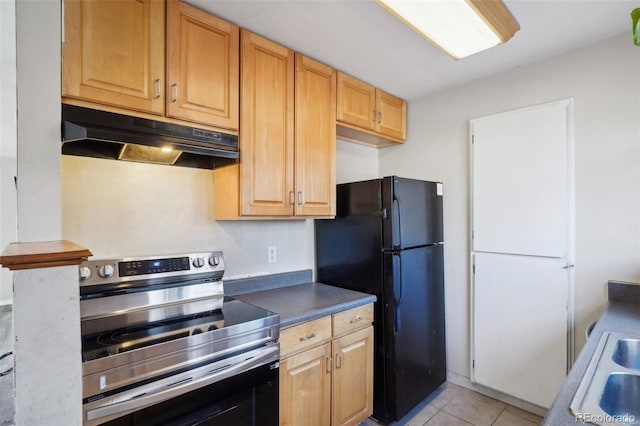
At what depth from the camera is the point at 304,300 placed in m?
1.94

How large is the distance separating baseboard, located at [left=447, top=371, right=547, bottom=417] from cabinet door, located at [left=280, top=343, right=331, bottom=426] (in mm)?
1304

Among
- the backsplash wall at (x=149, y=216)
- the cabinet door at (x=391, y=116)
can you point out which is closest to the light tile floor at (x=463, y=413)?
the backsplash wall at (x=149, y=216)

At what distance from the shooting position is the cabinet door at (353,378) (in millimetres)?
1865

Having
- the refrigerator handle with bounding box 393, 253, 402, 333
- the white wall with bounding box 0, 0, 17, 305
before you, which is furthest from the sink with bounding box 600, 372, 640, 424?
the white wall with bounding box 0, 0, 17, 305

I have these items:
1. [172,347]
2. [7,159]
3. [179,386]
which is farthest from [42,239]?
[7,159]

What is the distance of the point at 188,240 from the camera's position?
1.86 metres

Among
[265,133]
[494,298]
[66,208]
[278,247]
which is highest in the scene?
[265,133]

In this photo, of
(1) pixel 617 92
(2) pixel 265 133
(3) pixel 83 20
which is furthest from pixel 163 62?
(1) pixel 617 92

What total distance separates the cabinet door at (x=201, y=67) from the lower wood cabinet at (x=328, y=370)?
1.17 m

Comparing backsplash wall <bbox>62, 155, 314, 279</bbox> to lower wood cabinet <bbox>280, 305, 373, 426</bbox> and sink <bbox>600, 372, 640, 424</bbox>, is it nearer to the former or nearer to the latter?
lower wood cabinet <bbox>280, 305, 373, 426</bbox>

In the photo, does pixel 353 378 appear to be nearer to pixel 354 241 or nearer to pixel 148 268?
pixel 354 241

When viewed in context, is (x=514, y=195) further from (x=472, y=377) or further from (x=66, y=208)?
(x=66, y=208)

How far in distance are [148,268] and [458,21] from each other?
6.41 feet

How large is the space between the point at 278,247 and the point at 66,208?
48.5 inches
